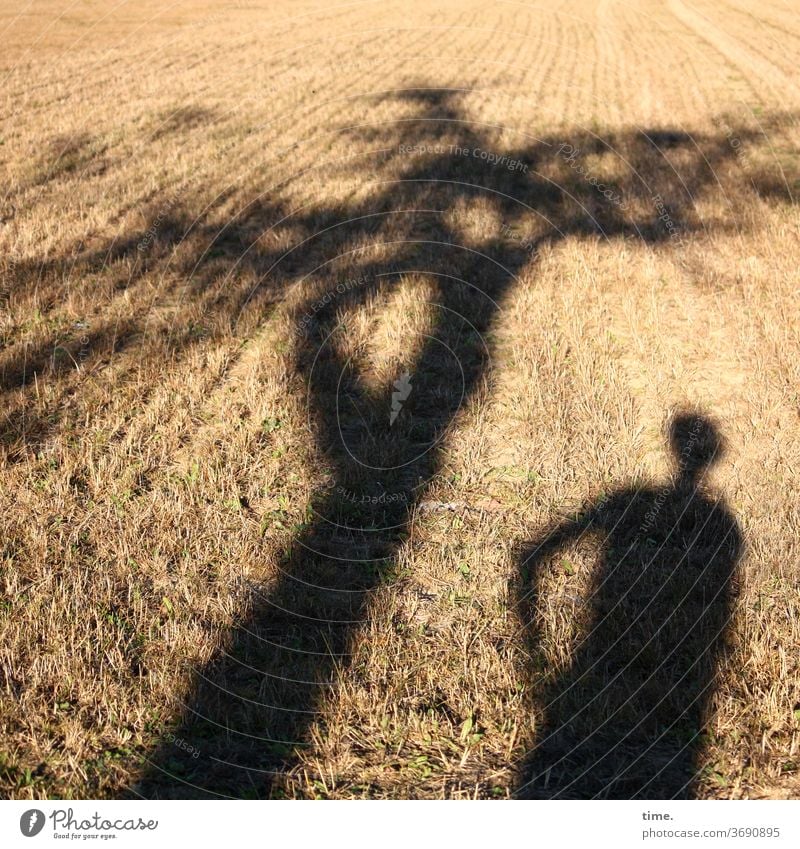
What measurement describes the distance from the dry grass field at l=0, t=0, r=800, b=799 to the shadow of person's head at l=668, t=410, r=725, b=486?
0.12ft

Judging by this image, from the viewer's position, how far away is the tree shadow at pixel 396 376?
13.5ft

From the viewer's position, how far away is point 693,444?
6.25 m

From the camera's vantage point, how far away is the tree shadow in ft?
13.5

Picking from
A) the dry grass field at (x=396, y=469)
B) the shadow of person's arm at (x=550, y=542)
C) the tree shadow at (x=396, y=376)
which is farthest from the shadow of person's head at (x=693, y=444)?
the shadow of person's arm at (x=550, y=542)

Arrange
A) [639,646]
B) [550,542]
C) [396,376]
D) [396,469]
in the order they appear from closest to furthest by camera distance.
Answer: [639,646] → [550,542] → [396,469] → [396,376]

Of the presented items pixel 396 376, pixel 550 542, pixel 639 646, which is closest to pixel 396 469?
pixel 550 542

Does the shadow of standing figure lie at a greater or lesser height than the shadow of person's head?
greater

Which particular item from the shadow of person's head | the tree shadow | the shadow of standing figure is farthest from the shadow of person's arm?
the shadow of person's head

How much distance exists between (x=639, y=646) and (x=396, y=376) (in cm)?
342

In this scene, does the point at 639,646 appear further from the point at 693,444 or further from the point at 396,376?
the point at 396,376

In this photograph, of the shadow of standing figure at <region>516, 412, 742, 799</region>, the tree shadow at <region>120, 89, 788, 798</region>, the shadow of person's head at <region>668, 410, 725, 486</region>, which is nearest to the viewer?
the shadow of standing figure at <region>516, 412, 742, 799</region>

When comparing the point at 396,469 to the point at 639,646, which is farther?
the point at 396,469

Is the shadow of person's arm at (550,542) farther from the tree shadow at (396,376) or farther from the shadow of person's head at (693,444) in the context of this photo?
the shadow of person's head at (693,444)

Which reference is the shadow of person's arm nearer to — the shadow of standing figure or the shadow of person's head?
the shadow of standing figure
